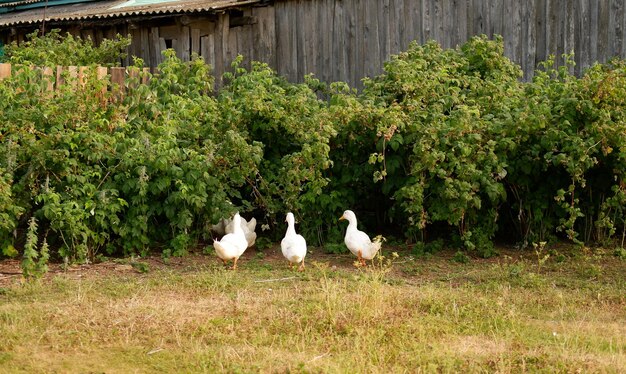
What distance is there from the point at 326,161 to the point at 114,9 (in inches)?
440

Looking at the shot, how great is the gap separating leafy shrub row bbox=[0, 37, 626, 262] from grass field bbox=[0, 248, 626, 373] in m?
0.69

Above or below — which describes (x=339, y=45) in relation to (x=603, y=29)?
above

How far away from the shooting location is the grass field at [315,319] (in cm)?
614

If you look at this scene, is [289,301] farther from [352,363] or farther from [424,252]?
[424,252]

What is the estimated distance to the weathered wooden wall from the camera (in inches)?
504

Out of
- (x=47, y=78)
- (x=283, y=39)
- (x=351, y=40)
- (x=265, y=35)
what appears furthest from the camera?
(x=265, y=35)

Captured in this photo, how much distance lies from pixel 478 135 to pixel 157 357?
4.53 m

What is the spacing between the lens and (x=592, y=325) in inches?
276

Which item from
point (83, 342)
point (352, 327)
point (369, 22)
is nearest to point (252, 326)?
point (352, 327)

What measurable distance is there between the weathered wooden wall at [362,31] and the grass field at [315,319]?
4.40 meters

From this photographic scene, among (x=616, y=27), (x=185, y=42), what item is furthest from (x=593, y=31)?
(x=185, y=42)

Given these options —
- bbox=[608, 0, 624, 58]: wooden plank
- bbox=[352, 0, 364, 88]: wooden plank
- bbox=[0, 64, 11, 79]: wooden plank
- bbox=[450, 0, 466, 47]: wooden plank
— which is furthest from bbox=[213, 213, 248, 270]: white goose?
bbox=[352, 0, 364, 88]: wooden plank

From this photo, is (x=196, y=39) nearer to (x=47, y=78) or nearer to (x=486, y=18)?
(x=486, y=18)

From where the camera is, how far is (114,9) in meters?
19.7
